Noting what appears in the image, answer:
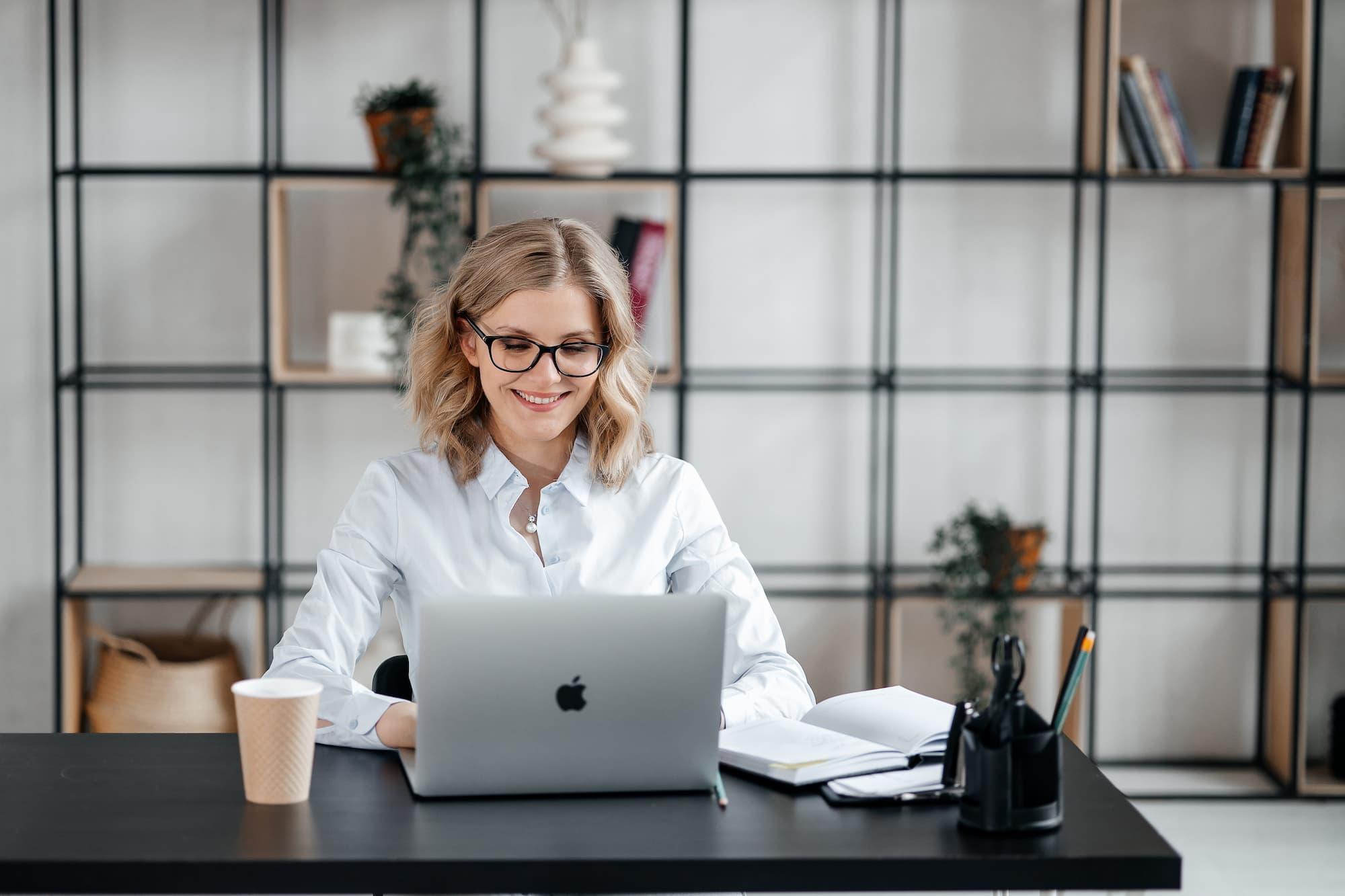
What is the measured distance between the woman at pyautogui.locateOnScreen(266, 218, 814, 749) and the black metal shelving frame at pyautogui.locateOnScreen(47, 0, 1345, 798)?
1.46 metres

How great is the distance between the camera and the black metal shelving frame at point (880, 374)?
3488mm

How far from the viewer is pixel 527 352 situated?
1923mm

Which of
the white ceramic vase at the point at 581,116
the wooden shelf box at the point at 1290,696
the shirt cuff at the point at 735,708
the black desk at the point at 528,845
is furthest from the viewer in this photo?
the wooden shelf box at the point at 1290,696

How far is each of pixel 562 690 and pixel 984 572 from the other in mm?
2276

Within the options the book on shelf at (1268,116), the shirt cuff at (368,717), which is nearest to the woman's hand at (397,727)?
the shirt cuff at (368,717)

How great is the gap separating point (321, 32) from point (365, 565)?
6.97 feet

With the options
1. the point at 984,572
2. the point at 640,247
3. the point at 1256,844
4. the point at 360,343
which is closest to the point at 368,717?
the point at 360,343

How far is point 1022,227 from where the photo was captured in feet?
12.2

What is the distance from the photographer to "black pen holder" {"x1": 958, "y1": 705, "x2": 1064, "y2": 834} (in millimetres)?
1351

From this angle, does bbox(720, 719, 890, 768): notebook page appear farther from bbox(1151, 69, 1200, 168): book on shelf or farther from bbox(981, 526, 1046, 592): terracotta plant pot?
bbox(1151, 69, 1200, 168): book on shelf

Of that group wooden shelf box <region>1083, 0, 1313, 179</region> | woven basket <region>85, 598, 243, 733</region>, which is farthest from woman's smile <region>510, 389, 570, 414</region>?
wooden shelf box <region>1083, 0, 1313, 179</region>

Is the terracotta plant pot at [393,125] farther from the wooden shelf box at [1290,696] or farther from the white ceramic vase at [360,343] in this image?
the wooden shelf box at [1290,696]

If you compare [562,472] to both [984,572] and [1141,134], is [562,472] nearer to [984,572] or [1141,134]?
[984,572]

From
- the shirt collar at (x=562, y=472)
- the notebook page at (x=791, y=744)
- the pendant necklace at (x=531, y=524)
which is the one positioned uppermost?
the shirt collar at (x=562, y=472)
